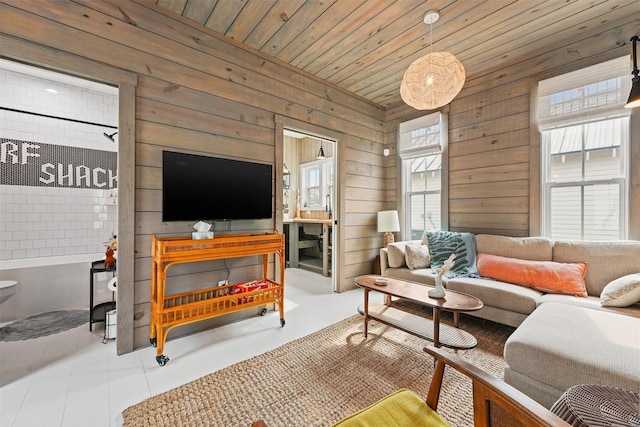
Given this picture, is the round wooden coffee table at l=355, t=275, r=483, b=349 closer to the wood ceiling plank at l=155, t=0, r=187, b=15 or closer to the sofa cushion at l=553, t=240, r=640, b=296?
the sofa cushion at l=553, t=240, r=640, b=296

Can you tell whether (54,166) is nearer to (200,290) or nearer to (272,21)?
(200,290)

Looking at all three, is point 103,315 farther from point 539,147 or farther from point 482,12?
point 539,147

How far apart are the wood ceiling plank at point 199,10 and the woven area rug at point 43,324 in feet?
10.2

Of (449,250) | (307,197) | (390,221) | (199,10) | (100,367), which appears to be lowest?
(100,367)

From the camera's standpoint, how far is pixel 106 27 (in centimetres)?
204

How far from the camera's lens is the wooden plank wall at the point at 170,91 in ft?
6.27

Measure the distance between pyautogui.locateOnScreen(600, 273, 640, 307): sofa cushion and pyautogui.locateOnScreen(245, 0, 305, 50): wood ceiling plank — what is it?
3345mm

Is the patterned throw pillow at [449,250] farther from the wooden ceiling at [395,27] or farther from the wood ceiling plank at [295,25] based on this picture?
the wood ceiling plank at [295,25]

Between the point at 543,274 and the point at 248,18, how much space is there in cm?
357

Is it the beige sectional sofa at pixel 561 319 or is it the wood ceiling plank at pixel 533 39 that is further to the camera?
the wood ceiling plank at pixel 533 39

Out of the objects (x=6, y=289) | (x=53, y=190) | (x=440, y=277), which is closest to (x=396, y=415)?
(x=440, y=277)

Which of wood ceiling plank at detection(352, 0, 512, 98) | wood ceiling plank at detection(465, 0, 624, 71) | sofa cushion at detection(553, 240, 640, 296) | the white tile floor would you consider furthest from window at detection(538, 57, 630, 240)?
the white tile floor

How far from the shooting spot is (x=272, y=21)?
2416mm

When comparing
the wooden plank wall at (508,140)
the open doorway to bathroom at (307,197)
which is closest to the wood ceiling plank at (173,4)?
the open doorway to bathroom at (307,197)
